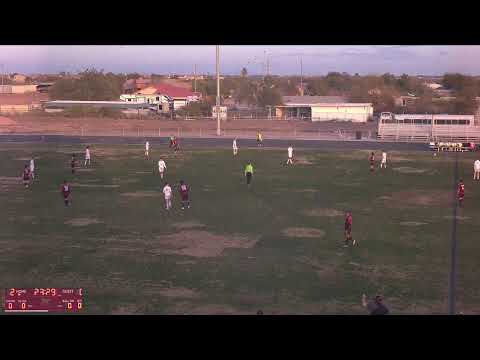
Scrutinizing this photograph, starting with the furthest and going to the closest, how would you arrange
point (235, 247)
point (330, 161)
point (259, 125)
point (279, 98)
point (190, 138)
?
point (279, 98)
point (259, 125)
point (190, 138)
point (330, 161)
point (235, 247)

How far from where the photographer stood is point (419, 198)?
21.5m

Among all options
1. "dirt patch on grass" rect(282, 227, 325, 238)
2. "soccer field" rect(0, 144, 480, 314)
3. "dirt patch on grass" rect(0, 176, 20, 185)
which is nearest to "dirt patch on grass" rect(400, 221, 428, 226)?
"soccer field" rect(0, 144, 480, 314)

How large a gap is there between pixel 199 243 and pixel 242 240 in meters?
1.15

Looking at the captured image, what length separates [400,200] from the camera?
69.3 ft

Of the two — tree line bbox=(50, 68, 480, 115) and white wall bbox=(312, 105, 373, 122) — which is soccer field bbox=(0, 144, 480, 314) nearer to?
white wall bbox=(312, 105, 373, 122)

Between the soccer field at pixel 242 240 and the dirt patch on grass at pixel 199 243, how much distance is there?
0.05 m

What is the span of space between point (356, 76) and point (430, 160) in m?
76.3

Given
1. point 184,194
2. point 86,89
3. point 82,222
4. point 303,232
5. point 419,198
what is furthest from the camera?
point 86,89

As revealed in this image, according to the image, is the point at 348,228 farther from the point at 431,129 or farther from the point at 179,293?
the point at 431,129

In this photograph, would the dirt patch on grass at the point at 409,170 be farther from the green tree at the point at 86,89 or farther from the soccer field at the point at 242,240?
the green tree at the point at 86,89

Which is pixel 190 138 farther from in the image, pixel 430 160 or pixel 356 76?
pixel 356 76

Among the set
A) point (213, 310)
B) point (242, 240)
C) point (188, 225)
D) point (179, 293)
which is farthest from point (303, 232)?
point (213, 310)

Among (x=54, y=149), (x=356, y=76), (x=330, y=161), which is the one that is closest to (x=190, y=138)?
(x=54, y=149)

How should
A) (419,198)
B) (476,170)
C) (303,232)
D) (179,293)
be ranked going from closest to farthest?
(179,293) → (303,232) → (419,198) → (476,170)
